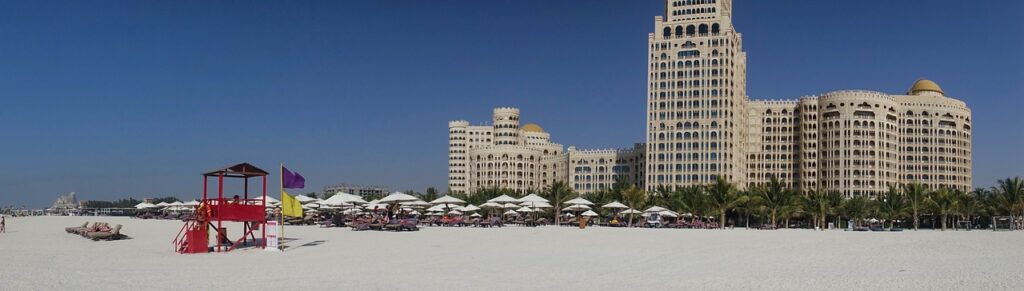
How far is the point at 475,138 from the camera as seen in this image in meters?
185

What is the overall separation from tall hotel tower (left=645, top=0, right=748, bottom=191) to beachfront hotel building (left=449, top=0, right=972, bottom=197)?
0.15 m

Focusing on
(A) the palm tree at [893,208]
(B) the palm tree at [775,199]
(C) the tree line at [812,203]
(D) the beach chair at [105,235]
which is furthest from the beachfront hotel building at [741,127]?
(D) the beach chair at [105,235]

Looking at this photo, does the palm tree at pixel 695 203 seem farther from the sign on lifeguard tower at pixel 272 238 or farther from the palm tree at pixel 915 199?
the sign on lifeguard tower at pixel 272 238

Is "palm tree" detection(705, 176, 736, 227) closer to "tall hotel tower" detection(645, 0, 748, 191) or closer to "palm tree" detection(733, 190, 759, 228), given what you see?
"palm tree" detection(733, 190, 759, 228)

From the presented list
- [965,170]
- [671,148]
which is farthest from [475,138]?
[965,170]

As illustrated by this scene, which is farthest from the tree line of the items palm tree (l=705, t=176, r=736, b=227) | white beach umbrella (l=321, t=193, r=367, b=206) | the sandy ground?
the sandy ground

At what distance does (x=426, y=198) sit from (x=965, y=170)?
3506 inches

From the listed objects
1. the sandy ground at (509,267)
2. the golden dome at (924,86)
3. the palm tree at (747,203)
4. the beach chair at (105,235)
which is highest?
the golden dome at (924,86)

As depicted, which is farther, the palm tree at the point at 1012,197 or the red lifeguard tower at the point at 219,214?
the palm tree at the point at 1012,197

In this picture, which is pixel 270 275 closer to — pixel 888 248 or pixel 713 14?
pixel 888 248

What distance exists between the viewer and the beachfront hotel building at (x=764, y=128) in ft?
426

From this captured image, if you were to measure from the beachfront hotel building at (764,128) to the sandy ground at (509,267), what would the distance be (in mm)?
94461

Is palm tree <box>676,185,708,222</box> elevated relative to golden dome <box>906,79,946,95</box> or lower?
lower

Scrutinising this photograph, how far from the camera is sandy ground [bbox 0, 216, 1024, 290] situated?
20.3 meters
